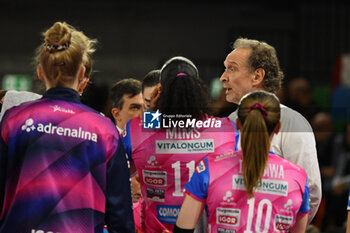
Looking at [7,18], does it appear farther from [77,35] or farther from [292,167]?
[292,167]

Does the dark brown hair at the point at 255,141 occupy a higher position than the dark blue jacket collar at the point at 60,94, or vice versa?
the dark blue jacket collar at the point at 60,94

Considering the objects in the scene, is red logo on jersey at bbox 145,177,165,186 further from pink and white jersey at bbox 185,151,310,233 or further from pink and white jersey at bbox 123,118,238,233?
pink and white jersey at bbox 185,151,310,233

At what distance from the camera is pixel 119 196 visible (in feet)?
4.11

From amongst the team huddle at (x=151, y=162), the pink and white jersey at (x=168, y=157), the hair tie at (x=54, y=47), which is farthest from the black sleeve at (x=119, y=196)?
the pink and white jersey at (x=168, y=157)

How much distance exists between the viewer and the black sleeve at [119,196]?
1238 millimetres

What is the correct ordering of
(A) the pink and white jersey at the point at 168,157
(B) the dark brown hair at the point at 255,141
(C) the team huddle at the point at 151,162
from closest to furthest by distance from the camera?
(C) the team huddle at the point at 151,162 < (B) the dark brown hair at the point at 255,141 < (A) the pink and white jersey at the point at 168,157

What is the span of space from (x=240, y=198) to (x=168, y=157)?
0.36 metres

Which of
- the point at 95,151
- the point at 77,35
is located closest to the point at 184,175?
the point at 95,151

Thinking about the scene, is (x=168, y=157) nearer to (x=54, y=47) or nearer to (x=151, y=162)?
(x=151, y=162)

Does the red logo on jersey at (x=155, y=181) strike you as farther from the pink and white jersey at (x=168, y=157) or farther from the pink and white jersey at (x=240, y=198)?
the pink and white jersey at (x=240, y=198)

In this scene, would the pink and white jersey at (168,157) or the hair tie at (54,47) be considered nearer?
the hair tie at (54,47)

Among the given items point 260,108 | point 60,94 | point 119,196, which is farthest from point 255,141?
point 60,94

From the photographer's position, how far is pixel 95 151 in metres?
1.21

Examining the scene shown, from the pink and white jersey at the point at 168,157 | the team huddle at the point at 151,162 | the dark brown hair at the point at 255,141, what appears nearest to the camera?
the team huddle at the point at 151,162
